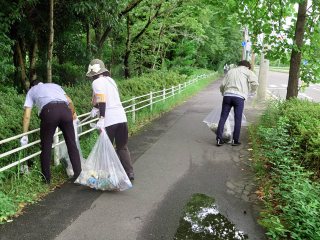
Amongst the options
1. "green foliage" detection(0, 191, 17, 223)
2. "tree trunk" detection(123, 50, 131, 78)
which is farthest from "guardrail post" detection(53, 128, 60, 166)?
"tree trunk" detection(123, 50, 131, 78)

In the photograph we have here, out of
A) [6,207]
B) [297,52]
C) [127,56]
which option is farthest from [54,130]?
[127,56]

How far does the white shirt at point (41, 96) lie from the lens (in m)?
5.19

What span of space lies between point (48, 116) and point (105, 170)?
1139mm

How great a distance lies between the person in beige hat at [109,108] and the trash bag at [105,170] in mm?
275

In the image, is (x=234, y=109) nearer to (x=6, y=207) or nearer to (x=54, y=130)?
(x=54, y=130)

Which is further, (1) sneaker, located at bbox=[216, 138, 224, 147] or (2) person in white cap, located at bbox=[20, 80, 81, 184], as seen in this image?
(1) sneaker, located at bbox=[216, 138, 224, 147]

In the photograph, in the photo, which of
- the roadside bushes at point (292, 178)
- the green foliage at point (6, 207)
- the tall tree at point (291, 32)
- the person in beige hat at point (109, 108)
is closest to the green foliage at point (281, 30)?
the tall tree at point (291, 32)

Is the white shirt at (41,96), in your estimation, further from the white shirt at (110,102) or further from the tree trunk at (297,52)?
the tree trunk at (297,52)

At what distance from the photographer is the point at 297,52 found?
9.30 m

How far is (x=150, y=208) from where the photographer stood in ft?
15.8

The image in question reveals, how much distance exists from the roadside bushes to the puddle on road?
1.45 feet

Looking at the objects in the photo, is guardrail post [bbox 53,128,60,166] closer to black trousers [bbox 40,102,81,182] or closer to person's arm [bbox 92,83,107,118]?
black trousers [bbox 40,102,81,182]

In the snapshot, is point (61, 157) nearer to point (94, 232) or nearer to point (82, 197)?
point (82, 197)

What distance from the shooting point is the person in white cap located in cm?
516
